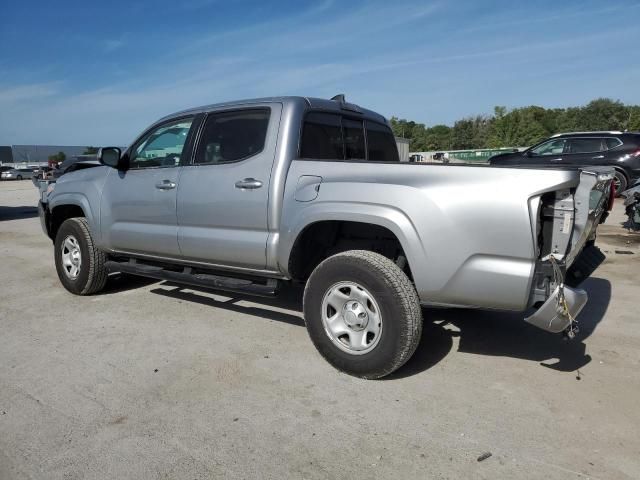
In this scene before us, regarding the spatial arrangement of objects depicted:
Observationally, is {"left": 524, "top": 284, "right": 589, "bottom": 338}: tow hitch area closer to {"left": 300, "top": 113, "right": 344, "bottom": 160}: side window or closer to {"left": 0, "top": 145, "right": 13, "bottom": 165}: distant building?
{"left": 300, "top": 113, "right": 344, "bottom": 160}: side window

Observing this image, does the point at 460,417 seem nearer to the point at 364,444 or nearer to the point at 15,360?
the point at 364,444

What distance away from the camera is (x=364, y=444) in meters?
2.58

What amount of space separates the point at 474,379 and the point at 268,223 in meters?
1.82

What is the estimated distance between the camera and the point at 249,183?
12.3 ft

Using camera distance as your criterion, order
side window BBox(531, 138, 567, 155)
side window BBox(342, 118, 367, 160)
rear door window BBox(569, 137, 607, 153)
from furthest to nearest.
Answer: side window BBox(531, 138, 567, 155), rear door window BBox(569, 137, 607, 153), side window BBox(342, 118, 367, 160)

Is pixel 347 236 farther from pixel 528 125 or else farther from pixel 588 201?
pixel 528 125

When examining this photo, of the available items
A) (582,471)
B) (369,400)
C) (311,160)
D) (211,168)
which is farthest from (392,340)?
(211,168)

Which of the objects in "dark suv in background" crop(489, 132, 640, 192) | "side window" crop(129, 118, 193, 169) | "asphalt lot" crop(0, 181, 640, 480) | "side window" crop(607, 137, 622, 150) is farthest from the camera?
"side window" crop(607, 137, 622, 150)

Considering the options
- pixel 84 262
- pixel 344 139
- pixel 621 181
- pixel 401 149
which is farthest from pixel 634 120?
pixel 84 262

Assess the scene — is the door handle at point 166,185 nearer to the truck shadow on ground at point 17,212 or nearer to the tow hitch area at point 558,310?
the tow hitch area at point 558,310

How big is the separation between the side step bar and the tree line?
73.0 m

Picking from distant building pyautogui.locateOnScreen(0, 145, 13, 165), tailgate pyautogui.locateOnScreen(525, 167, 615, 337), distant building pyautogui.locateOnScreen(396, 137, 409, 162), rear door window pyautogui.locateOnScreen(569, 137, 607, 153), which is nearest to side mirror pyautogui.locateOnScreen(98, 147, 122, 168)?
distant building pyautogui.locateOnScreen(396, 137, 409, 162)

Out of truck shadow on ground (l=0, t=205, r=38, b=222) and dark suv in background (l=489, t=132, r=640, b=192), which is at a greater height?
dark suv in background (l=489, t=132, r=640, b=192)

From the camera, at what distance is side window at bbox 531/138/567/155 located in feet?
43.9
